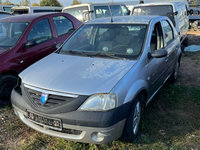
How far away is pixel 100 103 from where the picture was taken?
2377mm

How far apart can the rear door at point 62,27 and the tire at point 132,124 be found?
298cm

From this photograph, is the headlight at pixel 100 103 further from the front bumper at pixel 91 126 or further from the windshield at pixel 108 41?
the windshield at pixel 108 41

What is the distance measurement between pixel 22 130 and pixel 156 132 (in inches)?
81.4

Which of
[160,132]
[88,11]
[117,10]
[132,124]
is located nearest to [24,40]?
[132,124]

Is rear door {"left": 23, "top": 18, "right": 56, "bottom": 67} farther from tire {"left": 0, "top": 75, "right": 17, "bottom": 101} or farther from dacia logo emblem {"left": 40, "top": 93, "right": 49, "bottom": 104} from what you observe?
dacia logo emblem {"left": 40, "top": 93, "right": 49, "bottom": 104}

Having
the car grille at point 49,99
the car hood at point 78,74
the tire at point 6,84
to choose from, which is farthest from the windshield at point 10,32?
the car grille at point 49,99

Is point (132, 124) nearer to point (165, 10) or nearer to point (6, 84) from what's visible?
point (6, 84)

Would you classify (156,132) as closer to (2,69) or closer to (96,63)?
(96,63)

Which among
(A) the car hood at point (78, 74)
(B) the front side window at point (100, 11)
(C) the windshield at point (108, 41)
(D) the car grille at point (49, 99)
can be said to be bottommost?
(D) the car grille at point (49, 99)

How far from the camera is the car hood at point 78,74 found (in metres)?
2.46

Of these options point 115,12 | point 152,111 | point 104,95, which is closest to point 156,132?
point 152,111

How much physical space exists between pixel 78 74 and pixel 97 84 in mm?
379

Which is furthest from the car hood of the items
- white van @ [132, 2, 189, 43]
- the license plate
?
white van @ [132, 2, 189, 43]

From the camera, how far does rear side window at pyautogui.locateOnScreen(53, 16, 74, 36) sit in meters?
5.29
